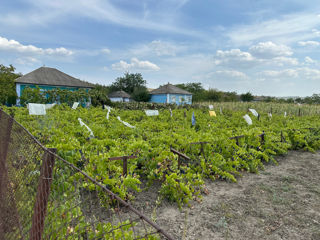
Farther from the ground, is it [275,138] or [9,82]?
[9,82]

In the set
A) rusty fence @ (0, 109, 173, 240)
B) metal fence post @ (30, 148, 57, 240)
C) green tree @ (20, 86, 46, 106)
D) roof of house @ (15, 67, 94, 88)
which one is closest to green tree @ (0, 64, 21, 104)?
roof of house @ (15, 67, 94, 88)

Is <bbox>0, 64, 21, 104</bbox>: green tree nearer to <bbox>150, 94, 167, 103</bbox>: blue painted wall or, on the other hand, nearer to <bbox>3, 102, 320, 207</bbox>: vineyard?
<bbox>150, 94, 167, 103</bbox>: blue painted wall

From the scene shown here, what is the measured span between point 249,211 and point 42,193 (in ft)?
9.11

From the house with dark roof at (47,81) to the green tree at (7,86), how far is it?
4.26 meters

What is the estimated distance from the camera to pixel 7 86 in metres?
27.0

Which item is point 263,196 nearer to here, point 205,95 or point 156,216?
point 156,216

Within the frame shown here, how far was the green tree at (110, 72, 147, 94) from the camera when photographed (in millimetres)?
52469

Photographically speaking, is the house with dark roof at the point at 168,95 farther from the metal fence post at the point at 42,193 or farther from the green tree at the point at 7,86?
the metal fence post at the point at 42,193

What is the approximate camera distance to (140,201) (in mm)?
3400

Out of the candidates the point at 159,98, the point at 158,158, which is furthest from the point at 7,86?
the point at 158,158

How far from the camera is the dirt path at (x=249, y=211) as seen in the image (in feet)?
9.20

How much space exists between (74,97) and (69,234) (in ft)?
63.6

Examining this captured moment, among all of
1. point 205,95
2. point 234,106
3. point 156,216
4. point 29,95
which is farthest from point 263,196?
point 205,95

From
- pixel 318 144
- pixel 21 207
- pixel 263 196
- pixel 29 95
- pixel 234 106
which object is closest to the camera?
pixel 21 207
